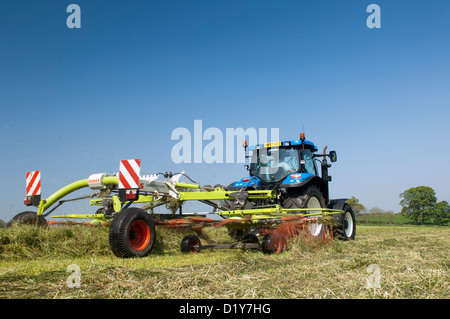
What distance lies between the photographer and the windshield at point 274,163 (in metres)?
8.92

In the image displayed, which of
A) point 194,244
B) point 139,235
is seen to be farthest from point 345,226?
point 139,235

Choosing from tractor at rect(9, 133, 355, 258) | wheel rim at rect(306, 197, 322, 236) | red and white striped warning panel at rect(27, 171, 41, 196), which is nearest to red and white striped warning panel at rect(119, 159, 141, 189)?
tractor at rect(9, 133, 355, 258)

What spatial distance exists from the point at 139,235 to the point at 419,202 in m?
37.8

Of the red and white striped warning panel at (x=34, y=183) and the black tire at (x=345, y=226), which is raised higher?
the red and white striped warning panel at (x=34, y=183)

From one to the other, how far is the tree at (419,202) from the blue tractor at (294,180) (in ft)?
93.5

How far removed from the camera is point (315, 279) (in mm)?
3455

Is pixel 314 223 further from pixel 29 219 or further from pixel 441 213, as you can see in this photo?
pixel 441 213

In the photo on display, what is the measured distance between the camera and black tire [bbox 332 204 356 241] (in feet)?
30.3

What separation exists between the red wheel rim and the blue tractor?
2.64m

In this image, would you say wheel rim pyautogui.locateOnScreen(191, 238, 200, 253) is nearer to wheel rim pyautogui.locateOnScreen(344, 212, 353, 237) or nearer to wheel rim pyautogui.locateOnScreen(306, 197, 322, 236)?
wheel rim pyautogui.locateOnScreen(306, 197, 322, 236)

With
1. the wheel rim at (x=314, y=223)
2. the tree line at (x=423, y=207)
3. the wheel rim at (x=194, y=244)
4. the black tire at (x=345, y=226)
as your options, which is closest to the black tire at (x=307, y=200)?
the wheel rim at (x=314, y=223)

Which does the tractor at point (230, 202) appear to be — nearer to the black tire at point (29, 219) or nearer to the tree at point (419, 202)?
the black tire at point (29, 219)
